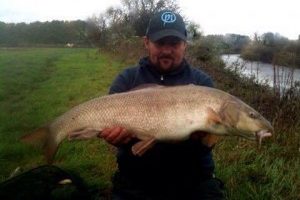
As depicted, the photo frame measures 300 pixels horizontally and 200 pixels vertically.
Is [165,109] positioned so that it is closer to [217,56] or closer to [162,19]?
[162,19]

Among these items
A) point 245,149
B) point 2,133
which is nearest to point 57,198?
point 245,149

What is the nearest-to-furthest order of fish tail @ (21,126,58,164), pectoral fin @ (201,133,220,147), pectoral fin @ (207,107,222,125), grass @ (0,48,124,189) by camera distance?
pectoral fin @ (207,107,222,125)
pectoral fin @ (201,133,220,147)
fish tail @ (21,126,58,164)
grass @ (0,48,124,189)

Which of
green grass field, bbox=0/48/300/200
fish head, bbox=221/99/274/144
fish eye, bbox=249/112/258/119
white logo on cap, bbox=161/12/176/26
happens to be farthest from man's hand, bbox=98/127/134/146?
green grass field, bbox=0/48/300/200

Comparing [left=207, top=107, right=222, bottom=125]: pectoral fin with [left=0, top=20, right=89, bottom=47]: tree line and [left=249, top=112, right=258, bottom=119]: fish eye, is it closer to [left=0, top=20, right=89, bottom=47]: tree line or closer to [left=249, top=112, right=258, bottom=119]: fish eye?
[left=249, top=112, right=258, bottom=119]: fish eye

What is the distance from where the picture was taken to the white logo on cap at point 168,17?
3.79 m

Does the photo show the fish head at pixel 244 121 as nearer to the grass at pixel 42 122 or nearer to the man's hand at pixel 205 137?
the man's hand at pixel 205 137

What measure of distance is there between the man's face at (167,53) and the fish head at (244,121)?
71 cm

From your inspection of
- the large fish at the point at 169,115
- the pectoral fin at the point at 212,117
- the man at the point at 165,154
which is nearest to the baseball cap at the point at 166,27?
the man at the point at 165,154

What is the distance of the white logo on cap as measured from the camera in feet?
12.4

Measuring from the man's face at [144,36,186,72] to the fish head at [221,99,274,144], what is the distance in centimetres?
71

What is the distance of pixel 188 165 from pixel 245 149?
2.17 metres

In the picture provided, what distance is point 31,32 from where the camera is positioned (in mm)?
65938

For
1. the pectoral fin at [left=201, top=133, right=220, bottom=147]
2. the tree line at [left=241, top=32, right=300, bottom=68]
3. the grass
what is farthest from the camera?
the tree line at [left=241, top=32, right=300, bottom=68]

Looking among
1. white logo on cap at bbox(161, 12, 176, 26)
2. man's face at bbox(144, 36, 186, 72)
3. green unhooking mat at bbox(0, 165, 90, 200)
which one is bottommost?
green unhooking mat at bbox(0, 165, 90, 200)
